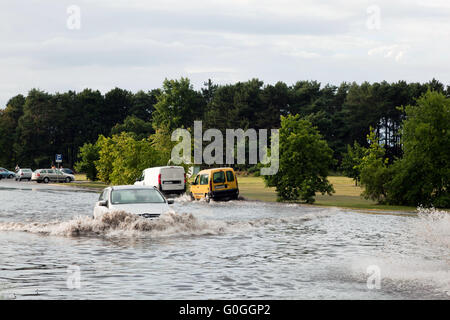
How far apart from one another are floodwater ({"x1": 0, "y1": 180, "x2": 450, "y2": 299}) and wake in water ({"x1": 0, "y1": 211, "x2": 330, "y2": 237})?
1.3 inches

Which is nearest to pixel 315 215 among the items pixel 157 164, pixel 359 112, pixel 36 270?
pixel 36 270

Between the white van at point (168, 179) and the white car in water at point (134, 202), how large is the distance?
1940 centimetres

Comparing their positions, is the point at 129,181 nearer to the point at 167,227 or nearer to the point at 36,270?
the point at 167,227

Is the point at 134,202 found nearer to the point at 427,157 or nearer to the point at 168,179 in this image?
the point at 427,157

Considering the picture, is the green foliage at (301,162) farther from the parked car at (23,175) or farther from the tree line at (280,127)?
the parked car at (23,175)

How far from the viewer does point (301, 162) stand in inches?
1452

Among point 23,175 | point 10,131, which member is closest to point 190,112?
point 10,131

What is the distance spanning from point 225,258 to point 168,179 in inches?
1092

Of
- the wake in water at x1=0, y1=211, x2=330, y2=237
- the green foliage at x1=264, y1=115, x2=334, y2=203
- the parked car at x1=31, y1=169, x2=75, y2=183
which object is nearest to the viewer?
the wake in water at x1=0, y1=211, x2=330, y2=237

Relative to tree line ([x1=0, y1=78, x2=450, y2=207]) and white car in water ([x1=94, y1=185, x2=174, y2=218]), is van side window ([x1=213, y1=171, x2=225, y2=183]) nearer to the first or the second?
tree line ([x1=0, y1=78, x2=450, y2=207])

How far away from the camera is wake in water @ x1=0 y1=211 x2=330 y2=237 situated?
19.6 m

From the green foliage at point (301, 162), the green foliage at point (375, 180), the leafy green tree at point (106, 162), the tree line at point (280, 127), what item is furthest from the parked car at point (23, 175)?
the green foliage at point (375, 180)

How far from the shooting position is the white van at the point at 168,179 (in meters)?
41.7

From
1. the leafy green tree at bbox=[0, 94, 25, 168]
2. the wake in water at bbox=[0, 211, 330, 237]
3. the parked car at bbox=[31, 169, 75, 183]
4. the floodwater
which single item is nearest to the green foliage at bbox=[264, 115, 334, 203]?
the floodwater
